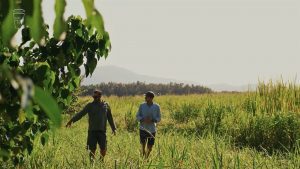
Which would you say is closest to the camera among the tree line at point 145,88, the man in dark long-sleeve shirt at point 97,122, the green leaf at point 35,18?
the green leaf at point 35,18

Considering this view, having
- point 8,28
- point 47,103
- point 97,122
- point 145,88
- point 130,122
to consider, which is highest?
point 145,88

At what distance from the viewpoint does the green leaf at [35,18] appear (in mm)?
917

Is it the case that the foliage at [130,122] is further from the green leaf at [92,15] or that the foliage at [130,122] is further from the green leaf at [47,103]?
the green leaf at [47,103]

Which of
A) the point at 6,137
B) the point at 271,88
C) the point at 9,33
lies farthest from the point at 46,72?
the point at 271,88

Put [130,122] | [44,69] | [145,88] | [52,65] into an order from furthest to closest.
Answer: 1. [145,88]
2. [130,122]
3. [52,65]
4. [44,69]

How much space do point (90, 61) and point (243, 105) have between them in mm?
13915

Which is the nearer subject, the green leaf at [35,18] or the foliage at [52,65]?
the green leaf at [35,18]

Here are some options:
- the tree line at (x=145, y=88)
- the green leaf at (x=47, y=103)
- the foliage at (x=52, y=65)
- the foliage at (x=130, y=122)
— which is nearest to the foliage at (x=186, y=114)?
the foliage at (x=130, y=122)

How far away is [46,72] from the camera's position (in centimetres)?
376

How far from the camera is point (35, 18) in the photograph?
939 mm

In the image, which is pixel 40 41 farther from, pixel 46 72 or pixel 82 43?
pixel 82 43

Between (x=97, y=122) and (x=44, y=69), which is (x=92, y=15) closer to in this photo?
(x=44, y=69)

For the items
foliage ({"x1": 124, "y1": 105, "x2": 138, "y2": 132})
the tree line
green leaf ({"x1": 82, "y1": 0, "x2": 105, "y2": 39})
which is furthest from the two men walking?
the tree line

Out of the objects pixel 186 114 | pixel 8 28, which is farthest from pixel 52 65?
pixel 186 114
